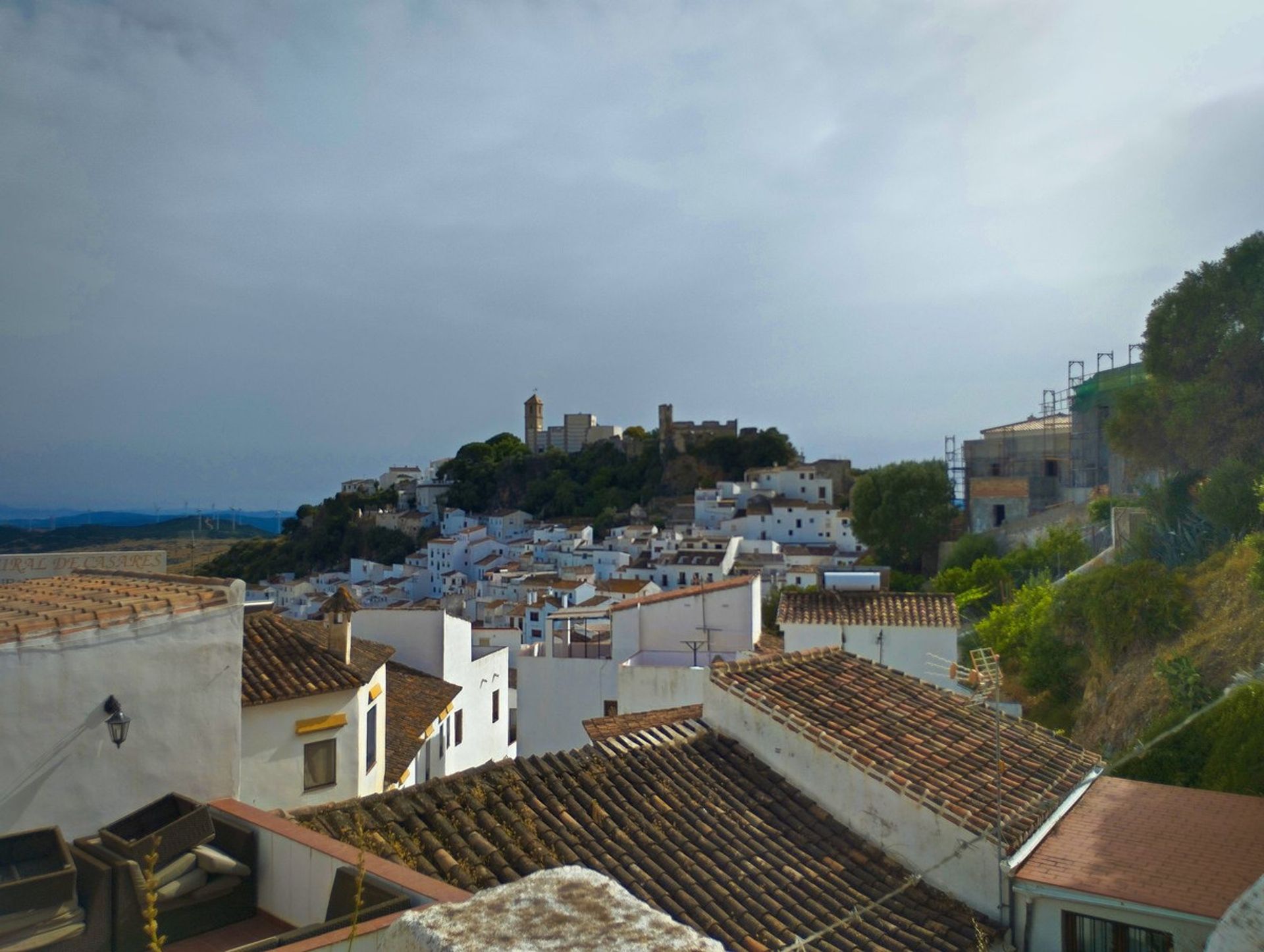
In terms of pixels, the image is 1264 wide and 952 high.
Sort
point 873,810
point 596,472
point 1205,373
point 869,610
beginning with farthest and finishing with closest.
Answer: point 596,472 → point 1205,373 → point 869,610 → point 873,810

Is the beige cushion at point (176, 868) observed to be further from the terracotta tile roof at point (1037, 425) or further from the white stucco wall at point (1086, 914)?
the terracotta tile roof at point (1037, 425)

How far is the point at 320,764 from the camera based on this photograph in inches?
424

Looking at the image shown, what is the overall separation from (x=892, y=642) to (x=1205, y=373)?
11.8 metres

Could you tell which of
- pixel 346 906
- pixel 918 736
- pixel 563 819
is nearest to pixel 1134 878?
pixel 918 736

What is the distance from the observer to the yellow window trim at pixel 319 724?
10.4 meters

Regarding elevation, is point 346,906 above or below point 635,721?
above

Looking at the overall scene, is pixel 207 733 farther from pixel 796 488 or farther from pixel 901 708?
pixel 796 488

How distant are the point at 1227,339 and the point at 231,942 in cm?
2219

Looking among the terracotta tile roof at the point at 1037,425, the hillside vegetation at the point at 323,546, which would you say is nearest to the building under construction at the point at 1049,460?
the terracotta tile roof at the point at 1037,425

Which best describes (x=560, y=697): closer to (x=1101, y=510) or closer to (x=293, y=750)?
(x=293, y=750)

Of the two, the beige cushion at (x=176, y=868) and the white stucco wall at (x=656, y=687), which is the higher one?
the beige cushion at (x=176, y=868)

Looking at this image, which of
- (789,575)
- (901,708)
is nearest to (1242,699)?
(901,708)

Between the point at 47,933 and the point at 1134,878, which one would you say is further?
the point at 1134,878

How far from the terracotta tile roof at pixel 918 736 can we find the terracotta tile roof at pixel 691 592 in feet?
20.1
